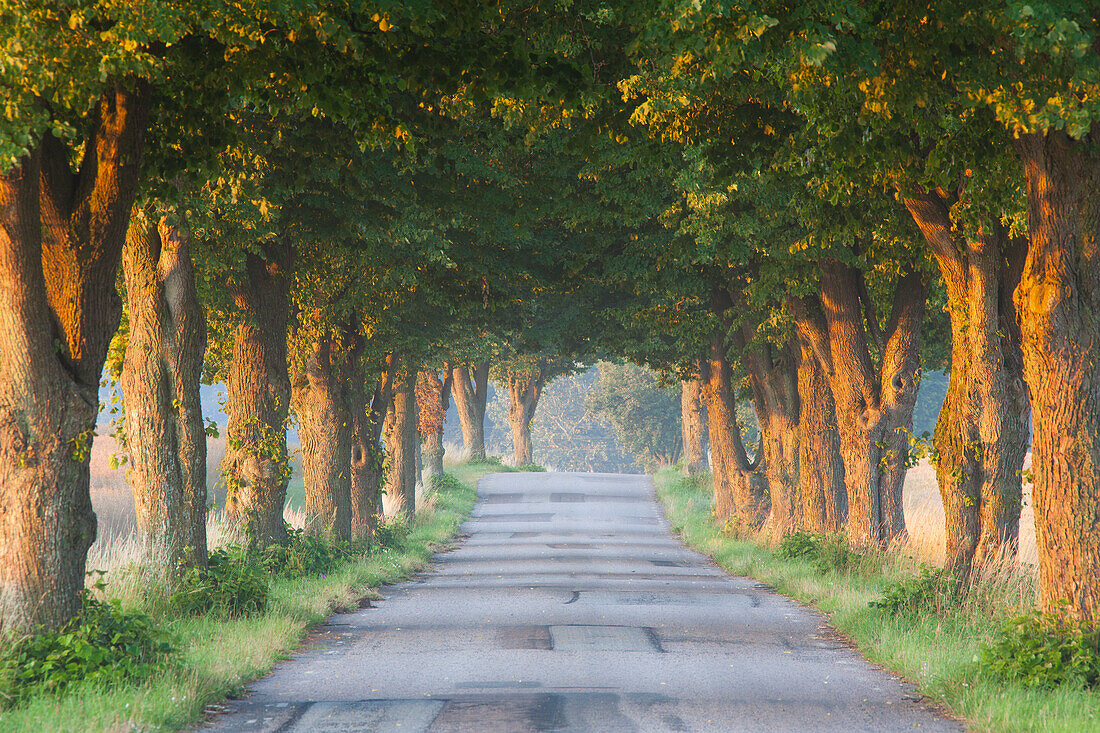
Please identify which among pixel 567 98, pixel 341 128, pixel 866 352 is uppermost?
pixel 341 128

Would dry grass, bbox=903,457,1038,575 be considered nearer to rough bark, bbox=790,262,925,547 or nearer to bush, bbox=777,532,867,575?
rough bark, bbox=790,262,925,547

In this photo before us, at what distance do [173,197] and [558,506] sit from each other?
103 ft

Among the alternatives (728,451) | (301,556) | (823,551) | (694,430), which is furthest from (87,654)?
(694,430)

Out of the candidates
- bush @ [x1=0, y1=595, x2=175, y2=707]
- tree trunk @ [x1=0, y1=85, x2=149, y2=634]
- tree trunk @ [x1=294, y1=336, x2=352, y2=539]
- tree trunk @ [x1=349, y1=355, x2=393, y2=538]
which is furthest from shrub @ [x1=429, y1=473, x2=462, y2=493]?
tree trunk @ [x1=0, y1=85, x2=149, y2=634]

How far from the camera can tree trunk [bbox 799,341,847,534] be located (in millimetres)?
22062

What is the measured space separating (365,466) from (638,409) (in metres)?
54.4

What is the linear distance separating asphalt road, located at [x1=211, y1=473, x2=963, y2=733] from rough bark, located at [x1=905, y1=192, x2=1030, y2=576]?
2169mm

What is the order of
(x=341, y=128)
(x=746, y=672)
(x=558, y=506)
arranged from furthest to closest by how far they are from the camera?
(x=558, y=506), (x=341, y=128), (x=746, y=672)

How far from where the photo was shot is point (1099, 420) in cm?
977

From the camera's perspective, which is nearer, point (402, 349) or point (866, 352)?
point (866, 352)

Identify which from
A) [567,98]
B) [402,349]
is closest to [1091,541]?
[567,98]

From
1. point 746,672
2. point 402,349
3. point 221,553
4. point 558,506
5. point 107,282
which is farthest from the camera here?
point 558,506

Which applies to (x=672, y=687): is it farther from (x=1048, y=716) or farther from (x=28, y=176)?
(x=28, y=176)

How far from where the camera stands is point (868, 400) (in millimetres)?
18766
